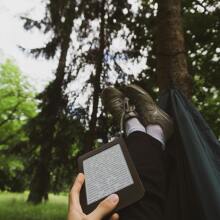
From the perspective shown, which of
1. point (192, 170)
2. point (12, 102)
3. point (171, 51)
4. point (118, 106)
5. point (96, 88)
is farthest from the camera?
point (12, 102)

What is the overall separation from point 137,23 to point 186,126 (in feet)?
18.1

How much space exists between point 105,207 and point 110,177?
0.17m

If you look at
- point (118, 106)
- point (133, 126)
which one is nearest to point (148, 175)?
point (133, 126)

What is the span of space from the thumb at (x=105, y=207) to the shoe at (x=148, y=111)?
0.66m

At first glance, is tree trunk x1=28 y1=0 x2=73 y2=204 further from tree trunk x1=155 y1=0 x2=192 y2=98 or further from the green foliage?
the green foliage

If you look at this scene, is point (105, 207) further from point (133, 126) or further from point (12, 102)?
point (12, 102)

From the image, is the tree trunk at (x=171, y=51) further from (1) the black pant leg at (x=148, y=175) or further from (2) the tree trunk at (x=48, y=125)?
(2) the tree trunk at (x=48, y=125)

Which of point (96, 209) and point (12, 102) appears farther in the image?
point (12, 102)

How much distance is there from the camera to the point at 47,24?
407 inches

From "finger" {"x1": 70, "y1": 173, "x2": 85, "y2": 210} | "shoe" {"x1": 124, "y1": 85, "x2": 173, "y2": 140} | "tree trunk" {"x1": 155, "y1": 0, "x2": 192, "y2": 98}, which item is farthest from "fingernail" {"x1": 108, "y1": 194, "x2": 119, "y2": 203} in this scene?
"tree trunk" {"x1": 155, "y1": 0, "x2": 192, "y2": 98}

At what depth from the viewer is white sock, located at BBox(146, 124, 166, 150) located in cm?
208

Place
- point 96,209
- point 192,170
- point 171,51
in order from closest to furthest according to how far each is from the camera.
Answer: point 96,209
point 192,170
point 171,51

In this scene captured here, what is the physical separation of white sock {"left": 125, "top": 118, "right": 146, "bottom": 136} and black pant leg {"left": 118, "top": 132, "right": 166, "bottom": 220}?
9cm

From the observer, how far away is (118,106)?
7.64 feet
